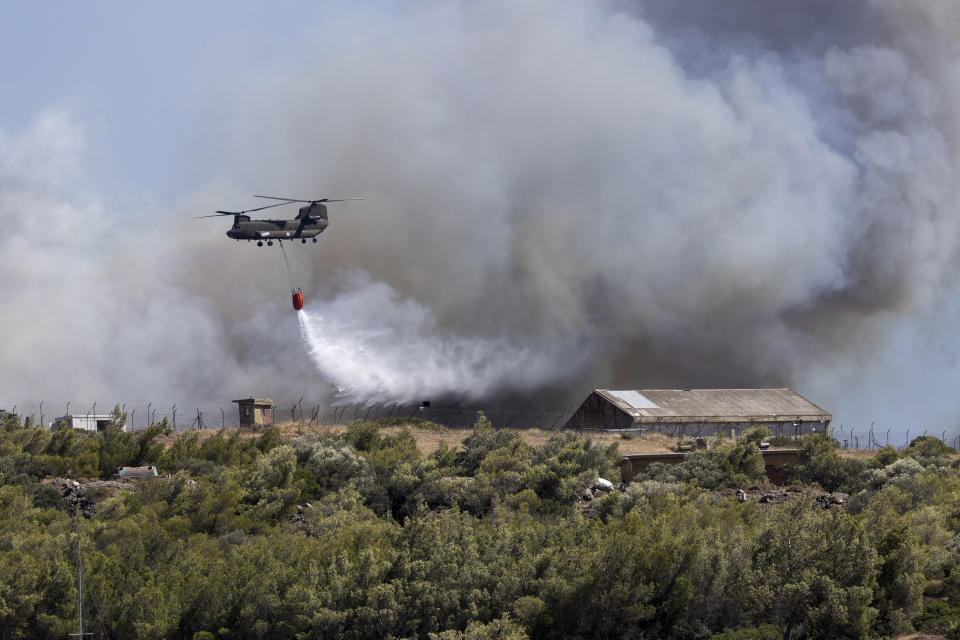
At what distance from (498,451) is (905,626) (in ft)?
109

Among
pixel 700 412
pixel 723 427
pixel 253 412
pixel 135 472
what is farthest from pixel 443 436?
pixel 135 472

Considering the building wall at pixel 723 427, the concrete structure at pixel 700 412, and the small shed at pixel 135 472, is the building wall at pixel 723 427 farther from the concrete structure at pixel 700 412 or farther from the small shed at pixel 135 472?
the small shed at pixel 135 472

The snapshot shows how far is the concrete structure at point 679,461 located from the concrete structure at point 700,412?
18816mm

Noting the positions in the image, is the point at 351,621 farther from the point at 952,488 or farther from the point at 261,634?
the point at 952,488

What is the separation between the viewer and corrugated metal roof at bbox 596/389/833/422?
107m

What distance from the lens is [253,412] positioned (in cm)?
9575

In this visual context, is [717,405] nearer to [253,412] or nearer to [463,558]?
[253,412]

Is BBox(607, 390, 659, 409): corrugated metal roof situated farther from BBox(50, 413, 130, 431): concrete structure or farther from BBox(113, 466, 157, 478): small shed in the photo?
BBox(113, 466, 157, 478): small shed

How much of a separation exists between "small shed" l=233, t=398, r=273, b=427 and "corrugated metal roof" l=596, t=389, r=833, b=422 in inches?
1132

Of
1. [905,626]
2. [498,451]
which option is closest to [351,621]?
[905,626]

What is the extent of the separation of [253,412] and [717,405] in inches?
1603

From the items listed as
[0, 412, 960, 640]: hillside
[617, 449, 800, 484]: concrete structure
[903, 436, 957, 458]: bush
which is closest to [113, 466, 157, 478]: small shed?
[0, 412, 960, 640]: hillside

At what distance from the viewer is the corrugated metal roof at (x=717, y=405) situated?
107 meters

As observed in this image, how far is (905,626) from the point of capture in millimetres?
47031
